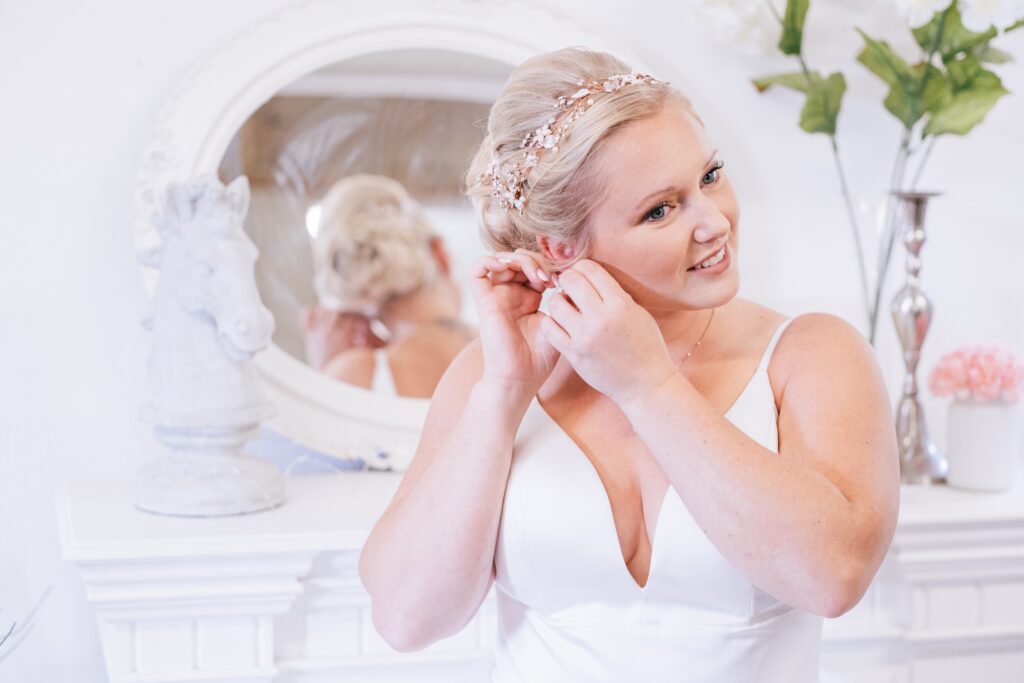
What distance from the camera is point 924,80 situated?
7.10 feet

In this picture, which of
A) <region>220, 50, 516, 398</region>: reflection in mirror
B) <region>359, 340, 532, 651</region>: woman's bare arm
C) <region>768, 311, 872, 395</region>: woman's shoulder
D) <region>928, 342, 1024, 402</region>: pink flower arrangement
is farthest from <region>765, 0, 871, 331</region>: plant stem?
<region>359, 340, 532, 651</region>: woman's bare arm

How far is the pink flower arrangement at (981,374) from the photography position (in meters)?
2.11

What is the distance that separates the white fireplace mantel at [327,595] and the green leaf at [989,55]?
79 cm

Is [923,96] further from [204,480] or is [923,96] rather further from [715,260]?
[204,480]

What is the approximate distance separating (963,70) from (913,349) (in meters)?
0.51

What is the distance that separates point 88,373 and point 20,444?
0.17 meters

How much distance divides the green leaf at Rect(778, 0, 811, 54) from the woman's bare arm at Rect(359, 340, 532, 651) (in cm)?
107

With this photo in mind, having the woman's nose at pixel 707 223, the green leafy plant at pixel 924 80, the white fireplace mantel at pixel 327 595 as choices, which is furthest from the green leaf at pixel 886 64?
the woman's nose at pixel 707 223

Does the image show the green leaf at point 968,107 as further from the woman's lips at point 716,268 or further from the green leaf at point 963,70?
the woman's lips at point 716,268

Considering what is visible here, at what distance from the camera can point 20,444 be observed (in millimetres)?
2096

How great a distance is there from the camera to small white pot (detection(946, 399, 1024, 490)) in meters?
2.13

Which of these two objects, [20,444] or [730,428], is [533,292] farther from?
[20,444]

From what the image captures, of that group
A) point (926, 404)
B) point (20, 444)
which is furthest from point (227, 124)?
point (926, 404)

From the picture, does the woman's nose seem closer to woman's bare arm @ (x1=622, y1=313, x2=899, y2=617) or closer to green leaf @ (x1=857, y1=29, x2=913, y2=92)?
woman's bare arm @ (x1=622, y1=313, x2=899, y2=617)
